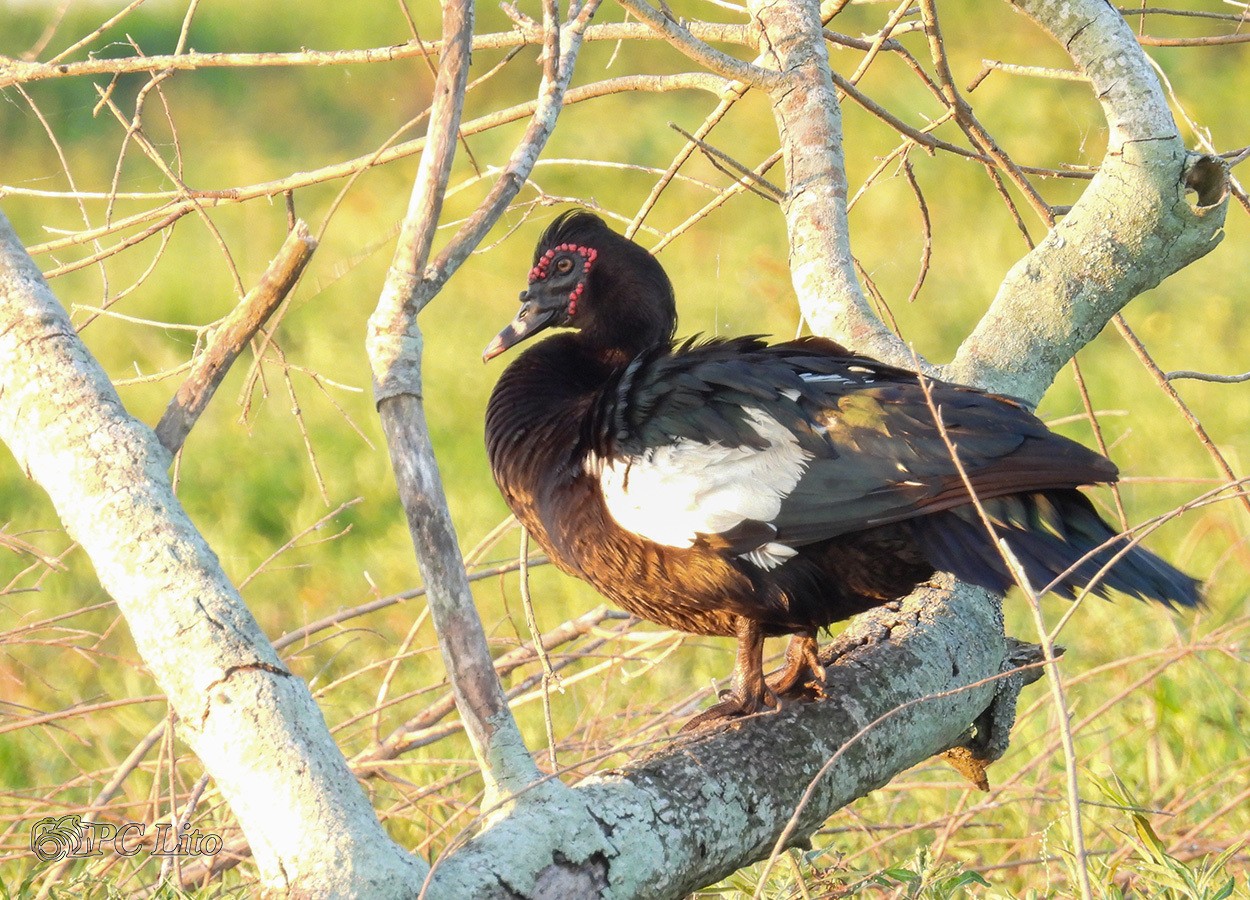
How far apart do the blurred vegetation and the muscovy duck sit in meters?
0.30

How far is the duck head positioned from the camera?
3109mm

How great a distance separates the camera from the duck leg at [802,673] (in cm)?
255

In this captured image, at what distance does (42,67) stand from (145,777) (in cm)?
253

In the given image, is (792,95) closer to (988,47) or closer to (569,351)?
(569,351)

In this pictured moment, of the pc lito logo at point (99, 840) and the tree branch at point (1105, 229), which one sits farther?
the tree branch at point (1105, 229)

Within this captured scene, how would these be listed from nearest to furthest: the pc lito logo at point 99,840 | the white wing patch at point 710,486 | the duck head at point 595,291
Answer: the pc lito logo at point 99,840
the white wing patch at point 710,486
the duck head at point 595,291

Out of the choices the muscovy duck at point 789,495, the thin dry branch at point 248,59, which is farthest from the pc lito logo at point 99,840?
the thin dry branch at point 248,59

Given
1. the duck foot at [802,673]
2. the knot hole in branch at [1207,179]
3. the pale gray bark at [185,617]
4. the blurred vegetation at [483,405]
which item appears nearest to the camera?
the pale gray bark at [185,617]

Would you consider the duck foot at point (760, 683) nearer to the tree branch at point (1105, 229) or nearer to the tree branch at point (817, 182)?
the tree branch at point (817, 182)

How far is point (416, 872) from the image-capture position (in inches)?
65.1

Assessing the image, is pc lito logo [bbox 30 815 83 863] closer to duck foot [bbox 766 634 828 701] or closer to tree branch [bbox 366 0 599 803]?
tree branch [bbox 366 0 599 803]

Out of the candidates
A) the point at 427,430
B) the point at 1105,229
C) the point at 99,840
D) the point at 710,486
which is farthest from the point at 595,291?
the point at 99,840

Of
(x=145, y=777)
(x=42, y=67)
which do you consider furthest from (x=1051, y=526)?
(x=145, y=777)

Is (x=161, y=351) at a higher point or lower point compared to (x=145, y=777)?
higher
